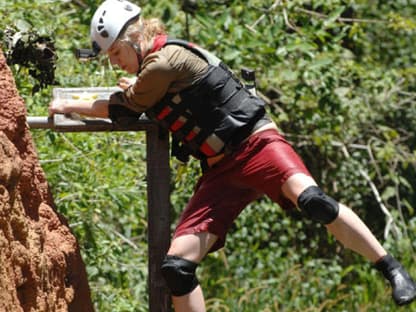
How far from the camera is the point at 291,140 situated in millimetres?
10320

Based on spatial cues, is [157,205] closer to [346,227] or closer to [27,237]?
[346,227]

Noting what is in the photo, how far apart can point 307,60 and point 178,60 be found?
3.56 m

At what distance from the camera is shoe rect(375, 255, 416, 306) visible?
5.57 metres

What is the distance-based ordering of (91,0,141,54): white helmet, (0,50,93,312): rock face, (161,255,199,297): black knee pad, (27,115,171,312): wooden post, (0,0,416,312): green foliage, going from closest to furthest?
(0,50,93,312): rock face → (161,255,199,297): black knee pad → (91,0,141,54): white helmet → (27,115,171,312): wooden post → (0,0,416,312): green foliage

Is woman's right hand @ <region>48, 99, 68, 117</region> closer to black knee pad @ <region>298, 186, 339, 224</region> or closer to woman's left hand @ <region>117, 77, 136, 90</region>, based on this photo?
woman's left hand @ <region>117, 77, 136, 90</region>

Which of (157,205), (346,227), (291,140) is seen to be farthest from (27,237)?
(291,140)

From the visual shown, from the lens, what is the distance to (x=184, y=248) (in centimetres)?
549

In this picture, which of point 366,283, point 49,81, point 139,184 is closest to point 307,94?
point 366,283

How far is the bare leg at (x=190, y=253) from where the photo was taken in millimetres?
5484

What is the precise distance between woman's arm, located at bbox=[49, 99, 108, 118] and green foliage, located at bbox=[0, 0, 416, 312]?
1355 mm

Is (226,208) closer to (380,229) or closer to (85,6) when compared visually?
(85,6)

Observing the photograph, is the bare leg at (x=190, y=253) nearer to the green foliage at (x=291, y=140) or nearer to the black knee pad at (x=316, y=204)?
the black knee pad at (x=316, y=204)

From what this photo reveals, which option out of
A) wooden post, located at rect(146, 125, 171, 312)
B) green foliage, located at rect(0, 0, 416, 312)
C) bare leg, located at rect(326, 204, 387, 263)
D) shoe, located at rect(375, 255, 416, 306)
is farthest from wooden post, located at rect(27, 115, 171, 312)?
green foliage, located at rect(0, 0, 416, 312)

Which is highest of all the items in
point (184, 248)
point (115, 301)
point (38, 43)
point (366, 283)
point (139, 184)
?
point (38, 43)
